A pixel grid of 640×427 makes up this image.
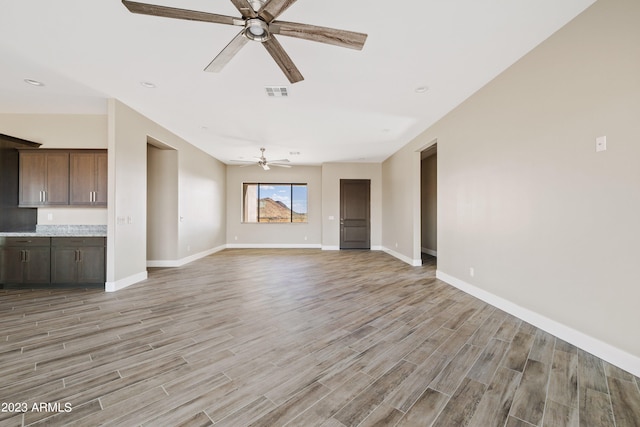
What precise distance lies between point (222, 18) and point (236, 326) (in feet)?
9.10

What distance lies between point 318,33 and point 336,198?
6.76m

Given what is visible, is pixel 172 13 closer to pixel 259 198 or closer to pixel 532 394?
pixel 532 394

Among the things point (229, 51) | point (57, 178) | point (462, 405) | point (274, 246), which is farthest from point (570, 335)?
point (274, 246)

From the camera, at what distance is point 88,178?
14.0 feet

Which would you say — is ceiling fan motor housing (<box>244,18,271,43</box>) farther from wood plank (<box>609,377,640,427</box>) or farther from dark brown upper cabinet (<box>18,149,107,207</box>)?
dark brown upper cabinet (<box>18,149,107,207</box>)

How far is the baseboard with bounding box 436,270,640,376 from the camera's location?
1.91 meters

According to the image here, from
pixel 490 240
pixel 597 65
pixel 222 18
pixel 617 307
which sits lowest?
pixel 617 307

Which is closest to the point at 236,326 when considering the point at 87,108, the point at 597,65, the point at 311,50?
the point at 311,50

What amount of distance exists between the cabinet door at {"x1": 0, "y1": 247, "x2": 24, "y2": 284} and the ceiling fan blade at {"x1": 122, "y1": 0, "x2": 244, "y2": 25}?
453 cm

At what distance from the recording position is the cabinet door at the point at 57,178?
167 inches

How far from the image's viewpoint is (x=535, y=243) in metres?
2.69

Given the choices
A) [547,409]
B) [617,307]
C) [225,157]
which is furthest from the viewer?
[225,157]

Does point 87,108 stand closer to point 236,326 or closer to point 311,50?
point 311,50

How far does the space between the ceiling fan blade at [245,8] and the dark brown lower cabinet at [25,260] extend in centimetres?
469
